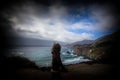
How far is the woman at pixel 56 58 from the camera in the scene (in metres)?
2.76

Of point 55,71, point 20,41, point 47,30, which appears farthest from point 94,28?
point 20,41

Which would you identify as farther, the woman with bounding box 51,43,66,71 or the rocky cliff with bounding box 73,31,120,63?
the rocky cliff with bounding box 73,31,120,63

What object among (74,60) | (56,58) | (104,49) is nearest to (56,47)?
(56,58)

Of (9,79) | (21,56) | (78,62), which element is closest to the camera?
(9,79)

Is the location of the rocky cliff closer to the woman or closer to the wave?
the wave

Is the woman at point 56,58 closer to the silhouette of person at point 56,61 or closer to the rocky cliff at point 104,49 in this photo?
the silhouette of person at point 56,61

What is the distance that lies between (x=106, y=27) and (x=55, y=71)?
1717mm

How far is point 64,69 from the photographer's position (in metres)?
2.77

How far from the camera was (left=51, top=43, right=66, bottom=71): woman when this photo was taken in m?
2.76

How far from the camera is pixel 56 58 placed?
2.78 metres

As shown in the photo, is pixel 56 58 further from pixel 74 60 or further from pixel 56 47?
pixel 74 60

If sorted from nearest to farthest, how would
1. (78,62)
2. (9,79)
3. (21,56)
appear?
1. (9,79)
2. (21,56)
3. (78,62)

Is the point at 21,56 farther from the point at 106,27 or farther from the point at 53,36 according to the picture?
the point at 106,27

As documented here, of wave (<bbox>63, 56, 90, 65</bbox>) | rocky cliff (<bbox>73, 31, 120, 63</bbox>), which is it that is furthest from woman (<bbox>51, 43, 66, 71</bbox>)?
rocky cliff (<bbox>73, 31, 120, 63</bbox>)
